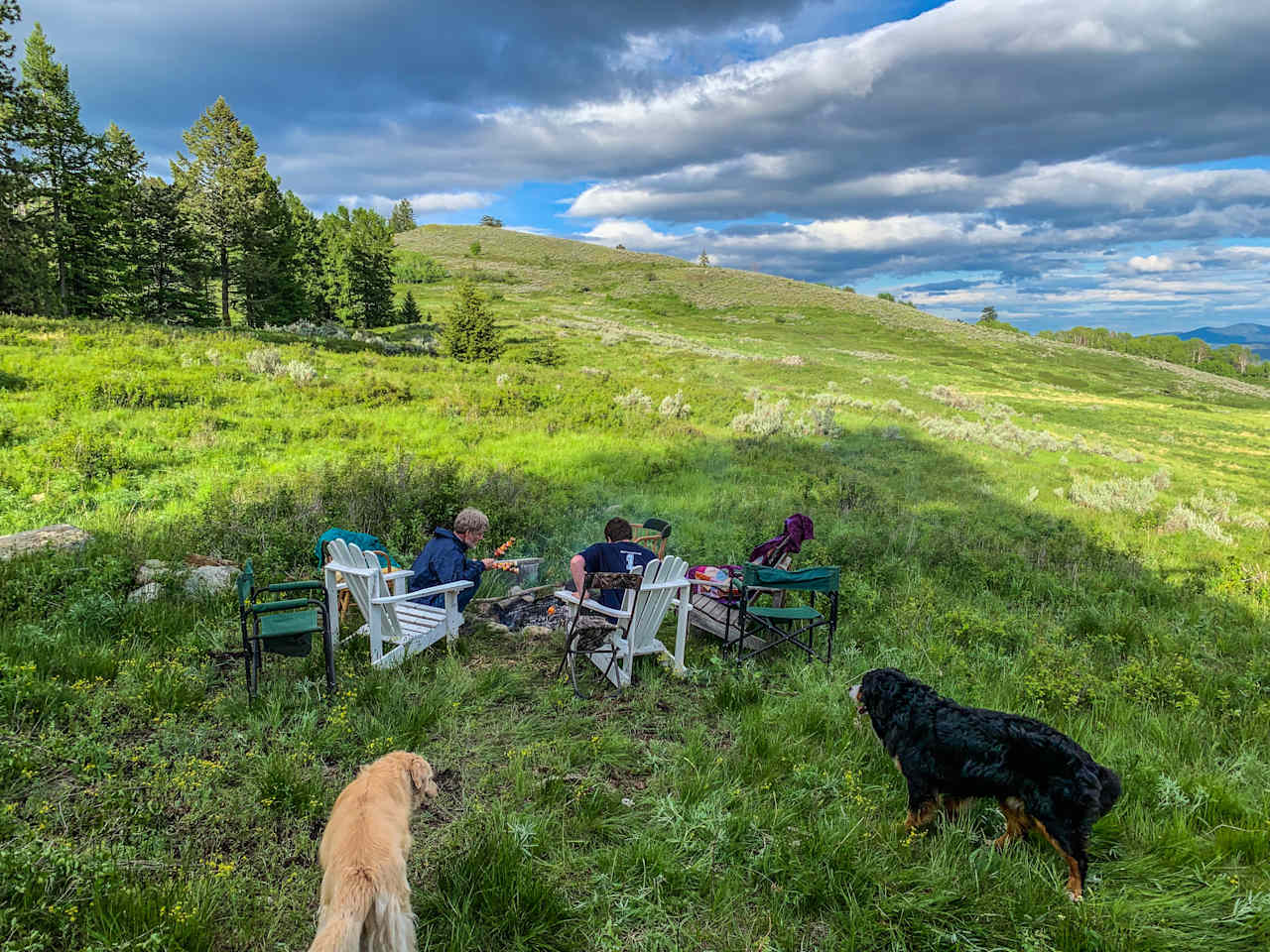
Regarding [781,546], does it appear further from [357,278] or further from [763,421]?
[357,278]

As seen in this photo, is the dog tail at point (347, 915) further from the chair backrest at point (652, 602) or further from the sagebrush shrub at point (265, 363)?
the sagebrush shrub at point (265, 363)

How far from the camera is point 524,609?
22.5 feet

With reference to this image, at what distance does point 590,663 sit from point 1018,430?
876 inches

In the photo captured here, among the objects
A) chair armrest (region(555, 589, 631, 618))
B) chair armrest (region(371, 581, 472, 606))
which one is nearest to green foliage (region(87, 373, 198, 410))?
chair armrest (region(371, 581, 472, 606))

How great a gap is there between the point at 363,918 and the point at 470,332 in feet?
87.1

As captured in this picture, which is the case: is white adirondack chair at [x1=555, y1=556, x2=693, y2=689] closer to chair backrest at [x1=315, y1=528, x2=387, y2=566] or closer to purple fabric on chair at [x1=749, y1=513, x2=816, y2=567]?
purple fabric on chair at [x1=749, y1=513, x2=816, y2=567]

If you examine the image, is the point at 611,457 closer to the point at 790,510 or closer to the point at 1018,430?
the point at 790,510

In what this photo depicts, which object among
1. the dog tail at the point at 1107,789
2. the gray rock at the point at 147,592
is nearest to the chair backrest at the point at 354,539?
the gray rock at the point at 147,592

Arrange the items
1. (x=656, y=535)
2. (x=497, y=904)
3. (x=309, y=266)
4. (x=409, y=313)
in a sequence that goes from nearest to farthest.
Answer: (x=497, y=904) < (x=656, y=535) < (x=309, y=266) < (x=409, y=313)

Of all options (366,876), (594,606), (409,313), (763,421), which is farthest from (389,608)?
(409,313)

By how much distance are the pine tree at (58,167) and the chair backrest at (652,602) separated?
30.8m

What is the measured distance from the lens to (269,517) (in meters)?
7.85

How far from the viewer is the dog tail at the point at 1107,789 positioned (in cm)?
286

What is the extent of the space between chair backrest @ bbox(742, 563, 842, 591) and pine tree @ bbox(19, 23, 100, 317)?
31.3m
